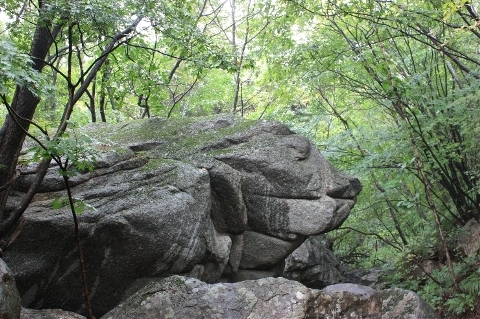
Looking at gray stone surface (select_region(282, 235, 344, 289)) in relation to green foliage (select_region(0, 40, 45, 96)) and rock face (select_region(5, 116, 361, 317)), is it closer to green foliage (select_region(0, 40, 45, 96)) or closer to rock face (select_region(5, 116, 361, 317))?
rock face (select_region(5, 116, 361, 317))

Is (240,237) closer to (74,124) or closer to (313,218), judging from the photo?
(313,218)

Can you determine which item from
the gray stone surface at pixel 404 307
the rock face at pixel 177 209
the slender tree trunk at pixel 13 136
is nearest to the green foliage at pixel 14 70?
the rock face at pixel 177 209

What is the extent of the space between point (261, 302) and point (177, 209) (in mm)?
1878

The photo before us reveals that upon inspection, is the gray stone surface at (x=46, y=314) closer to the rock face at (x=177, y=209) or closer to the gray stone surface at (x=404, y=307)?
the rock face at (x=177, y=209)

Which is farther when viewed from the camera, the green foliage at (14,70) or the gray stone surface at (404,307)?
the gray stone surface at (404,307)

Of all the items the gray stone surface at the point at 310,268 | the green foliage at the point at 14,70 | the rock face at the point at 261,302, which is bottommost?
the gray stone surface at the point at 310,268

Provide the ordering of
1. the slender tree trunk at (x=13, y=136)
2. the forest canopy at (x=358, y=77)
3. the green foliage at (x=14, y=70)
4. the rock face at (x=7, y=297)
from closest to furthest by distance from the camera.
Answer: the green foliage at (x=14, y=70)
the rock face at (x=7, y=297)
the slender tree trunk at (x=13, y=136)
the forest canopy at (x=358, y=77)

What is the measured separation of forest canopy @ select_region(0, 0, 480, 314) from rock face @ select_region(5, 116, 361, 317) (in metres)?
0.73

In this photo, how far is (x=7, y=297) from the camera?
14.9ft

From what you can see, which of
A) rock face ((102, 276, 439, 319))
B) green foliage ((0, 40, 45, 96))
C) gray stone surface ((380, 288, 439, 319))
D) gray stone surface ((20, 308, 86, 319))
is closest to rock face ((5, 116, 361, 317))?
gray stone surface ((20, 308, 86, 319))

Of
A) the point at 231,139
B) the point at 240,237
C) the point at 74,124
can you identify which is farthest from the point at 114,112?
the point at 74,124

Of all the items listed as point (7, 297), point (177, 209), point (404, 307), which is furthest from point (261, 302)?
point (7, 297)

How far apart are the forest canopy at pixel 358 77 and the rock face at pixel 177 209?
2.39 ft

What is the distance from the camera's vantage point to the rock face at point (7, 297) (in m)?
4.44
